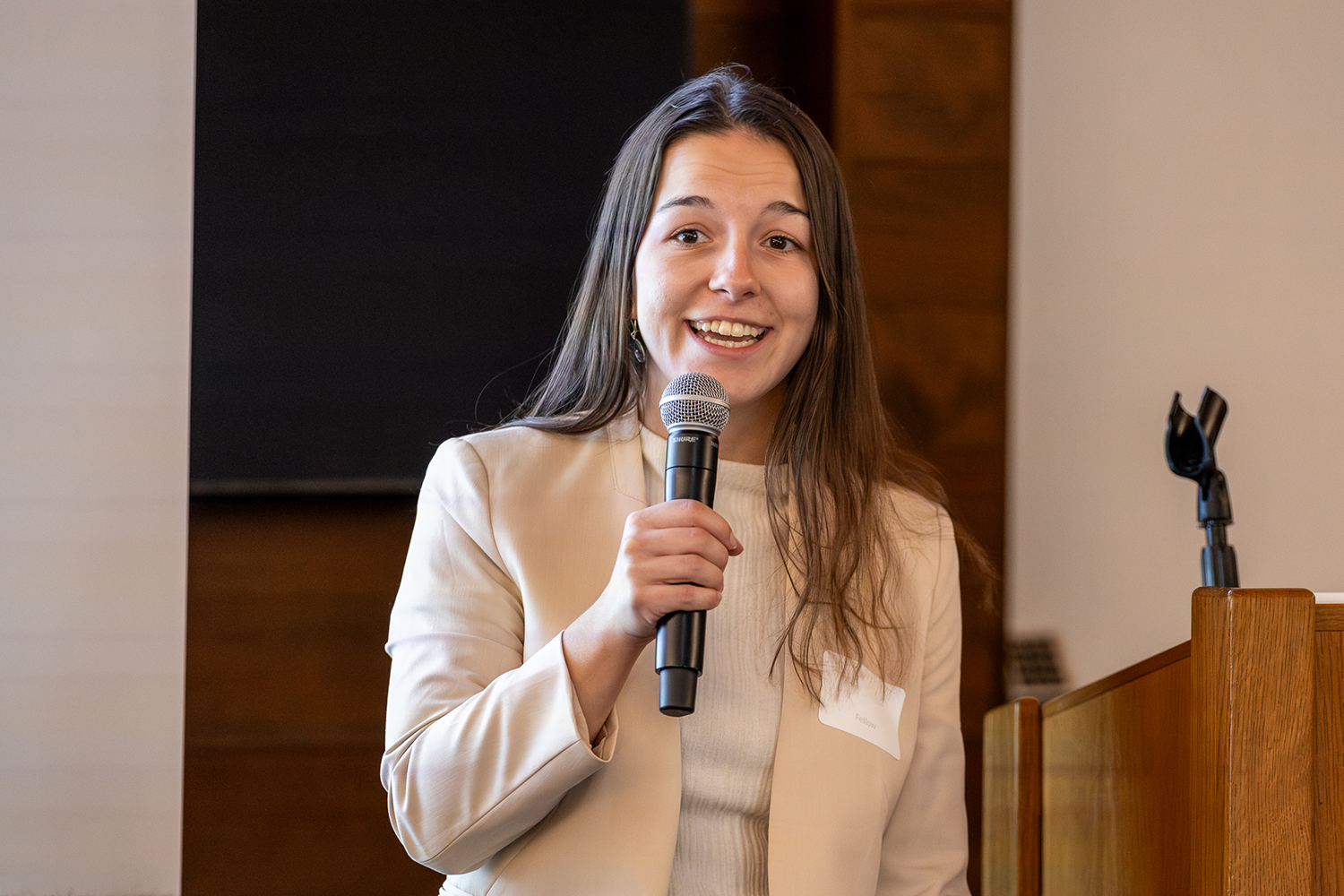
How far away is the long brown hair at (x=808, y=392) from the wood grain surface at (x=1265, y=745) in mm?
570

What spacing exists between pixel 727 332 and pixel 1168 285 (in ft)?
5.30

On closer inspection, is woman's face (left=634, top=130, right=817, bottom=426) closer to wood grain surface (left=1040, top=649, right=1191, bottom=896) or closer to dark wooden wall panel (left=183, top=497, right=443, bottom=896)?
wood grain surface (left=1040, top=649, right=1191, bottom=896)

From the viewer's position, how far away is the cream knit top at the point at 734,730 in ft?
4.52

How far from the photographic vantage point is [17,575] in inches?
91.7

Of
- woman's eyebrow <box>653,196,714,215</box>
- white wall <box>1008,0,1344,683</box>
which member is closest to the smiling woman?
woman's eyebrow <box>653,196,714,215</box>

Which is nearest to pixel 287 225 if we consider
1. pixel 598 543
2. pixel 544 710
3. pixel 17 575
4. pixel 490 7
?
pixel 490 7

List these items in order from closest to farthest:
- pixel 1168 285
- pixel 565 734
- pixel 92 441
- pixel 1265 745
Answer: pixel 1265 745, pixel 565 734, pixel 92 441, pixel 1168 285

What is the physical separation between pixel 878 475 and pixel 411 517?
1.16 metres

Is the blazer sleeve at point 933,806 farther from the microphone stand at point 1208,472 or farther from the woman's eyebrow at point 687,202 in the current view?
the woman's eyebrow at point 687,202

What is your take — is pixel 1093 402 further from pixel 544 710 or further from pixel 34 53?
pixel 34 53

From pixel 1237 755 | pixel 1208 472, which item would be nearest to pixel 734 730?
pixel 1237 755

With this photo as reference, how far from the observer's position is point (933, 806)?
5.08ft

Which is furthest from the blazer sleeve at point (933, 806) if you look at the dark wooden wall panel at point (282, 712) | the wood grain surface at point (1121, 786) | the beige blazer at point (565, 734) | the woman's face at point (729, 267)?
the dark wooden wall panel at point (282, 712)

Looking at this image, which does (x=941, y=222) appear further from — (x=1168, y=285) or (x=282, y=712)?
(x=282, y=712)
